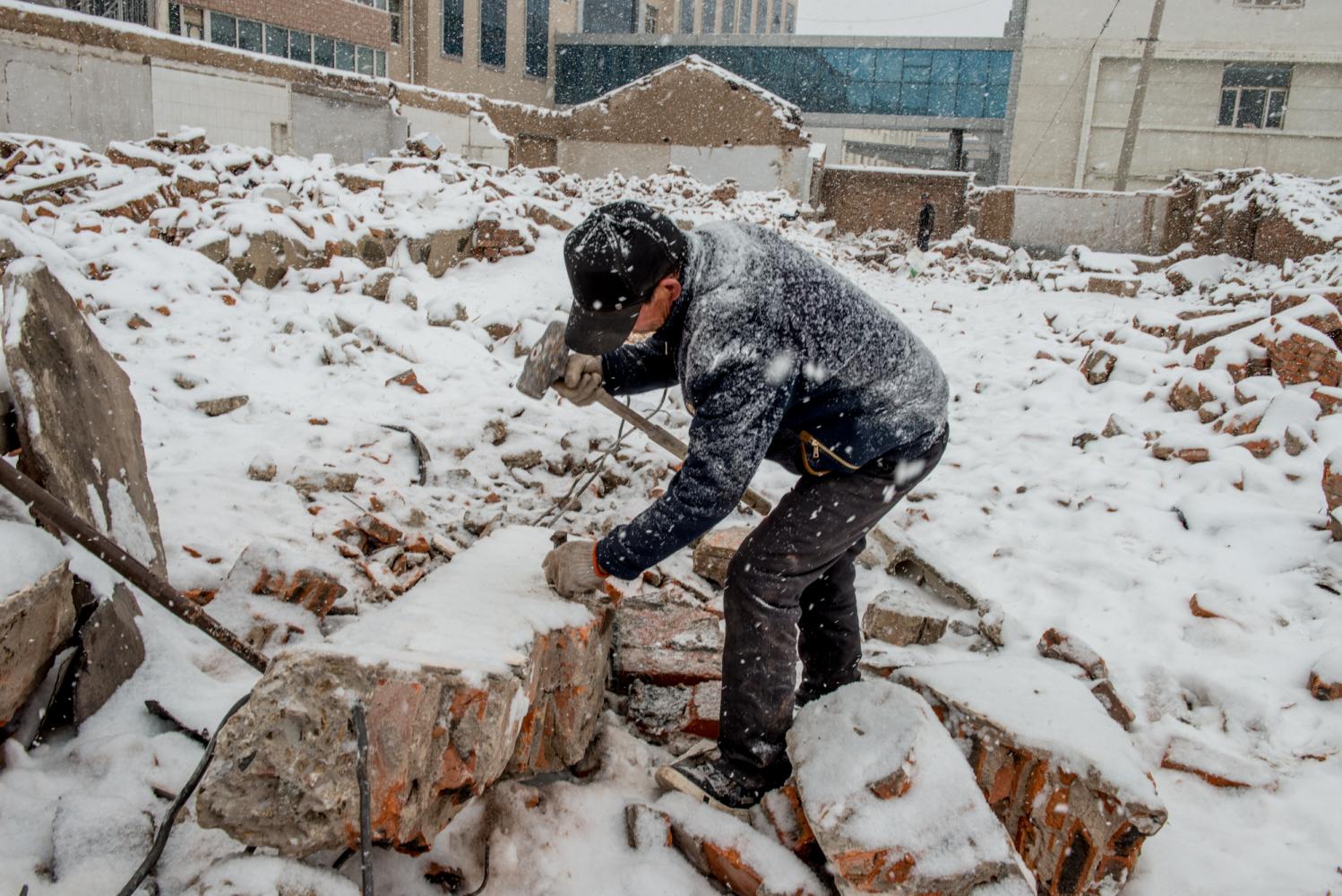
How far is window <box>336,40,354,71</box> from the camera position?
21.3 m

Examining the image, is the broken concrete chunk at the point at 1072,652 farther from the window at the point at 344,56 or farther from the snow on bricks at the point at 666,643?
the window at the point at 344,56

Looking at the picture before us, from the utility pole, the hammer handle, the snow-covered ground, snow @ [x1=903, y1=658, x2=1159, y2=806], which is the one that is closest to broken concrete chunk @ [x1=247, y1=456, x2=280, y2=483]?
the snow-covered ground

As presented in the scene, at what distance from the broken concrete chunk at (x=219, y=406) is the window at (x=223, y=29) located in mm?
18177

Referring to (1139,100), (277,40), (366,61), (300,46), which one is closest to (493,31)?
(366,61)

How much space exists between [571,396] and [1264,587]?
317 centimetres

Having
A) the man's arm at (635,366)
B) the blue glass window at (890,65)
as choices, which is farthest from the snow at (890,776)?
the blue glass window at (890,65)

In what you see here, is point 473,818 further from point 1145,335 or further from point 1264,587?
point 1145,335

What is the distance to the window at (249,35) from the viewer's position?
19203mm

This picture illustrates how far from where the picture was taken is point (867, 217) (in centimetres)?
1986

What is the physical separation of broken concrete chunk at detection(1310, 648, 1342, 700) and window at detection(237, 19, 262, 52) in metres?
22.4

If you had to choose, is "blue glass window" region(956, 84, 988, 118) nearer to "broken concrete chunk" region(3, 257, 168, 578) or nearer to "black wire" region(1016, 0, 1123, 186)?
"black wire" region(1016, 0, 1123, 186)

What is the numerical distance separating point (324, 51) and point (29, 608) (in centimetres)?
2273

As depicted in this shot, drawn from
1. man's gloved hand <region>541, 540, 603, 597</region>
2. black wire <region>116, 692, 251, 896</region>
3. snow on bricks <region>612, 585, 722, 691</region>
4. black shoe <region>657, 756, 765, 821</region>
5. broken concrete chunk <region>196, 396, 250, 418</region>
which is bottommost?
black shoe <region>657, 756, 765, 821</region>

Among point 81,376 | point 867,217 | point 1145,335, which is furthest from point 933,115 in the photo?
point 81,376
